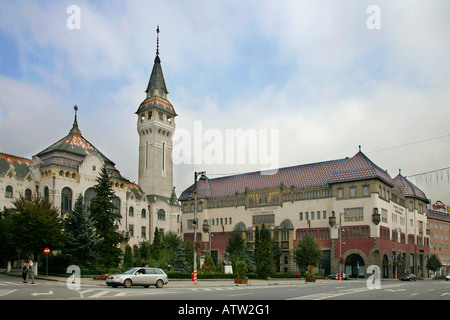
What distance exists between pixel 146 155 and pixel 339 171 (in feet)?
127

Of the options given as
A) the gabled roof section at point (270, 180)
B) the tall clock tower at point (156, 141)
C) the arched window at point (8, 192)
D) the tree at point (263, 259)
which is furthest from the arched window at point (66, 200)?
the gabled roof section at point (270, 180)

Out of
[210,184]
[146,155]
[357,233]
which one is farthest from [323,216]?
[146,155]

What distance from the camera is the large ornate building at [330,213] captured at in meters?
73.2

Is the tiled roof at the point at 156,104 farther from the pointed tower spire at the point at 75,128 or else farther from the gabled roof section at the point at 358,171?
the gabled roof section at the point at 358,171

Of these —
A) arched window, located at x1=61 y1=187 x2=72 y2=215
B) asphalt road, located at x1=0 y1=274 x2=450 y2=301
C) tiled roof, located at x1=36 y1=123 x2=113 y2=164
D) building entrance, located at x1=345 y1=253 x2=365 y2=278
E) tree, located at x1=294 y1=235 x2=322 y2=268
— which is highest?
tiled roof, located at x1=36 y1=123 x2=113 y2=164

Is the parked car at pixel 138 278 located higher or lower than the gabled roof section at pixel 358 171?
lower

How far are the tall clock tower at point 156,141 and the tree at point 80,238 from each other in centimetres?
4028

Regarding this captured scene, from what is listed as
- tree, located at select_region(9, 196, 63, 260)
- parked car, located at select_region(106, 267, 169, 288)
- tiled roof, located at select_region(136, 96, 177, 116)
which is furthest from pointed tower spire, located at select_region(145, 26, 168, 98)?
parked car, located at select_region(106, 267, 169, 288)

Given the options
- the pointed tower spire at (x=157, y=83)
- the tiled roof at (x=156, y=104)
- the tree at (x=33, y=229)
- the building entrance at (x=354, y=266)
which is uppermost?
the pointed tower spire at (x=157, y=83)

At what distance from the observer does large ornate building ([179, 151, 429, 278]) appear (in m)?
73.2

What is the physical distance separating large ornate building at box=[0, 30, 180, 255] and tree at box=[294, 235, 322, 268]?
28.0 metres

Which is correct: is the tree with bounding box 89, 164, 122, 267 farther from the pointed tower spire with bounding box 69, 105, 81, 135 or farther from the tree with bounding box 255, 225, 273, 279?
the pointed tower spire with bounding box 69, 105, 81, 135
